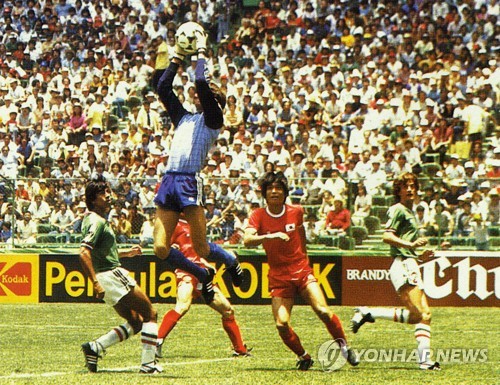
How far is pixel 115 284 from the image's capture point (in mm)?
11258

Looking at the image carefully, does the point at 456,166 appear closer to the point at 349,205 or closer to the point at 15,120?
the point at 349,205

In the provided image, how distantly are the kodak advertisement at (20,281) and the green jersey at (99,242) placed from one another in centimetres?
1051

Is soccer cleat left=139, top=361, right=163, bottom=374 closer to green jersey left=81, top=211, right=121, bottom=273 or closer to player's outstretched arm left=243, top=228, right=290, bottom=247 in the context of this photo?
green jersey left=81, top=211, right=121, bottom=273

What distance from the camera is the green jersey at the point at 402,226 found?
11992mm

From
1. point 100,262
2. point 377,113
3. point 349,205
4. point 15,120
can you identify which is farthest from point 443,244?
point 15,120

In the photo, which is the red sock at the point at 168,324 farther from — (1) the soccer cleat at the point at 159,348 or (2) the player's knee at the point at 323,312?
(2) the player's knee at the point at 323,312

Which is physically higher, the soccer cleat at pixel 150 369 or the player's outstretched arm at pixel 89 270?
the player's outstretched arm at pixel 89 270

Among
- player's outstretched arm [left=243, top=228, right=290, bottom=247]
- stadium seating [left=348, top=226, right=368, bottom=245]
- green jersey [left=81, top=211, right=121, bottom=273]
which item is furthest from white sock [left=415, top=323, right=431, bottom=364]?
stadium seating [left=348, top=226, right=368, bottom=245]

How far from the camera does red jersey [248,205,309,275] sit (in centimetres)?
1174

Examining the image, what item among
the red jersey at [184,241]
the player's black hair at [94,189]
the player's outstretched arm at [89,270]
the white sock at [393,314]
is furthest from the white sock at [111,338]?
the white sock at [393,314]

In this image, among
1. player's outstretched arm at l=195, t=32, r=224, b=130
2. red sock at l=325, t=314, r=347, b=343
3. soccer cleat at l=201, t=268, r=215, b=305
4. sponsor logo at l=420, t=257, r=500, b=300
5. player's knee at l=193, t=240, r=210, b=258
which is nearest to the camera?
player's outstretched arm at l=195, t=32, r=224, b=130

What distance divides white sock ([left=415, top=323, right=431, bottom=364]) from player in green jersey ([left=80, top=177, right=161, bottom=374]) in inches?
99.5

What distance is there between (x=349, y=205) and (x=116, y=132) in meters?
8.44

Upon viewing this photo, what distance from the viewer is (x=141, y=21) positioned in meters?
33.2
